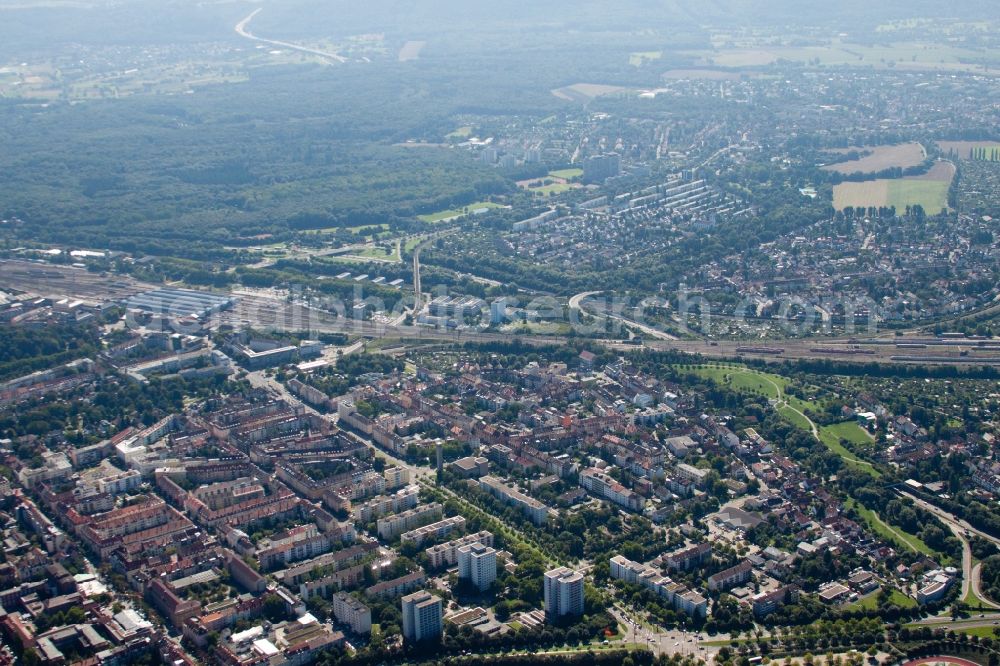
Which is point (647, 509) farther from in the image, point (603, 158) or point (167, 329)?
point (603, 158)

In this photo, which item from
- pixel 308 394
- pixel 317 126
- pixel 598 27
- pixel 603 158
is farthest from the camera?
pixel 598 27

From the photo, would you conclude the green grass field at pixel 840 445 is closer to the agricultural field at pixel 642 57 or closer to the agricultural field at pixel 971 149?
the agricultural field at pixel 971 149

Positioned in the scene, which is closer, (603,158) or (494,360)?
(494,360)

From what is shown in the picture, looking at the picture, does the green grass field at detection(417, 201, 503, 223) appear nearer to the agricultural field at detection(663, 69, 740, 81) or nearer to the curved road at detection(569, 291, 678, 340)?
the curved road at detection(569, 291, 678, 340)

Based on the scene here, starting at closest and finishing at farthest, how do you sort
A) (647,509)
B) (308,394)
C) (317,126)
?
1. (647,509)
2. (308,394)
3. (317,126)

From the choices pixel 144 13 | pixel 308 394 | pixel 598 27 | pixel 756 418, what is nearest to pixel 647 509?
pixel 756 418

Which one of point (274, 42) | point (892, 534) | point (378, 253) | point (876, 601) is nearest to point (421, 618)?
point (876, 601)

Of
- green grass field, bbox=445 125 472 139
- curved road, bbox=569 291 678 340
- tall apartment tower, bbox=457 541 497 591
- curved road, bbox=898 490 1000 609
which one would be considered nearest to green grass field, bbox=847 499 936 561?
curved road, bbox=898 490 1000 609
